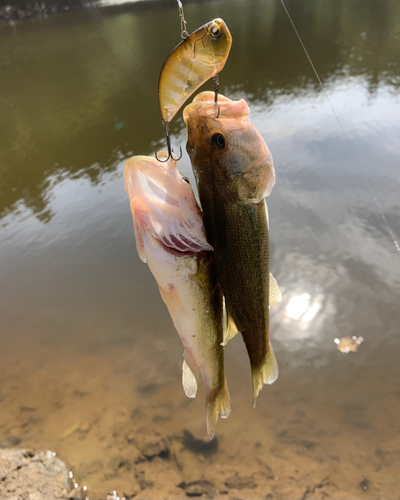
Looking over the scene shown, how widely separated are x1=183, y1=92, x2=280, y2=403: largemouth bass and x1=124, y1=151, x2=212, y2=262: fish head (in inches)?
3.3

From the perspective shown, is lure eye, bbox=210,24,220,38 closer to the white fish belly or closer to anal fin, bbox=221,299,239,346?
the white fish belly

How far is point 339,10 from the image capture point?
1981 centimetres

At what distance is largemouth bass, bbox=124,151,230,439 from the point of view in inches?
55.9

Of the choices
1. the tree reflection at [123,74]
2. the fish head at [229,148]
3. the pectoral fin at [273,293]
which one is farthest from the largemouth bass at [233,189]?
the tree reflection at [123,74]

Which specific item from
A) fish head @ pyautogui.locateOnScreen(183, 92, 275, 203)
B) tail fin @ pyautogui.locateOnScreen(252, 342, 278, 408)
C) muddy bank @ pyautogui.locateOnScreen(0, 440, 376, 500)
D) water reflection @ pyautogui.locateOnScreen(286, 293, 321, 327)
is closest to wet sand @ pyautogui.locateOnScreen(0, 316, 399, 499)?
muddy bank @ pyautogui.locateOnScreen(0, 440, 376, 500)

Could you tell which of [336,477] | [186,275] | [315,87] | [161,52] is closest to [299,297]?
[336,477]

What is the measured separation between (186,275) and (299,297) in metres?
3.33

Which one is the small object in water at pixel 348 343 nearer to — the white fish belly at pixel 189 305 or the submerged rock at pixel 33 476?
the white fish belly at pixel 189 305

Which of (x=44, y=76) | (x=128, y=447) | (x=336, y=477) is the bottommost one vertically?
(x=336, y=477)

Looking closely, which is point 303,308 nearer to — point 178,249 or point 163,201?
point 178,249

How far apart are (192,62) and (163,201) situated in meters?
0.53

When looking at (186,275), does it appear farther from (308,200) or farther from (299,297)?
(308,200)

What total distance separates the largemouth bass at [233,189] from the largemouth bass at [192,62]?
0.60ft

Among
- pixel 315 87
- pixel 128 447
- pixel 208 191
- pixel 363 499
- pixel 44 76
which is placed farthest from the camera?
pixel 44 76
